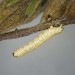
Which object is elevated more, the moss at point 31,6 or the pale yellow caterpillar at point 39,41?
the moss at point 31,6

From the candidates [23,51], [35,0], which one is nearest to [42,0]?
[35,0]

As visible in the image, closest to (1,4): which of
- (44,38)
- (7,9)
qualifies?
(7,9)

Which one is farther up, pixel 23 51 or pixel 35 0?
pixel 35 0

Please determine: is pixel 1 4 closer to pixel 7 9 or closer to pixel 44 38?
pixel 7 9

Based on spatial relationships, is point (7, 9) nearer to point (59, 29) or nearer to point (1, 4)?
point (1, 4)

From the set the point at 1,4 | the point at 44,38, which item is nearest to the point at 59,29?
the point at 44,38

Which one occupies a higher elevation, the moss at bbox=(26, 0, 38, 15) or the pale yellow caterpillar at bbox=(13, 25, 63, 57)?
the moss at bbox=(26, 0, 38, 15)

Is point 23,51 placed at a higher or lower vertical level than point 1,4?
lower
